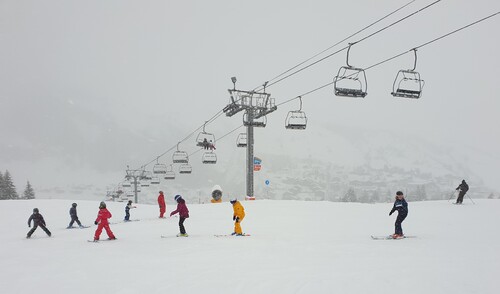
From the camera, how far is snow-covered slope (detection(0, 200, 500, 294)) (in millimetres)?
7000

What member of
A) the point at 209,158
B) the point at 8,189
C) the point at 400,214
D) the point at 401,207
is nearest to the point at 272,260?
the point at 400,214

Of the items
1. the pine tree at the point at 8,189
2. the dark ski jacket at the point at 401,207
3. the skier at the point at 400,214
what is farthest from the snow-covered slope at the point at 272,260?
the pine tree at the point at 8,189

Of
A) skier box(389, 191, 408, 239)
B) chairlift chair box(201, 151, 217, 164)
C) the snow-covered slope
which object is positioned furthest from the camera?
chairlift chair box(201, 151, 217, 164)

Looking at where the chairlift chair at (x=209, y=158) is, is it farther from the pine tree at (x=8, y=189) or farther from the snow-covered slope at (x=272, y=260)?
the pine tree at (x=8, y=189)

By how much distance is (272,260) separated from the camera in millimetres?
9156

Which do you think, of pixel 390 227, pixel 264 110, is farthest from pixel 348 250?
pixel 264 110

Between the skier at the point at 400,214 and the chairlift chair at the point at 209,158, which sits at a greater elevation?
the chairlift chair at the point at 209,158

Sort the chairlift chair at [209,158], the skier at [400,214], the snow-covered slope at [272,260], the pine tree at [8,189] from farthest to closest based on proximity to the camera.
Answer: the pine tree at [8,189] < the chairlift chair at [209,158] < the skier at [400,214] < the snow-covered slope at [272,260]

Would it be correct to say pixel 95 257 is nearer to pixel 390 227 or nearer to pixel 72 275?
pixel 72 275

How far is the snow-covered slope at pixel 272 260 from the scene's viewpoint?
7000mm

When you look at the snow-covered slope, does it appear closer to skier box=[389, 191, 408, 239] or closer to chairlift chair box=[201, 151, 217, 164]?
skier box=[389, 191, 408, 239]

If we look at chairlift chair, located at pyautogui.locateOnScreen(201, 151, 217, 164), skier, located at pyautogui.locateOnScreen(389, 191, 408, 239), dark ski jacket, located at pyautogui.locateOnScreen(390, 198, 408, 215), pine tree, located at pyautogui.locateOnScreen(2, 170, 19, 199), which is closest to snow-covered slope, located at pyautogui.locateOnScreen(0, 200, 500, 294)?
skier, located at pyautogui.locateOnScreen(389, 191, 408, 239)

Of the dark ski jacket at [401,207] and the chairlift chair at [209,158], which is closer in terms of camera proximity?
the dark ski jacket at [401,207]

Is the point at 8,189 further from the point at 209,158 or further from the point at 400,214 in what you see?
the point at 400,214
